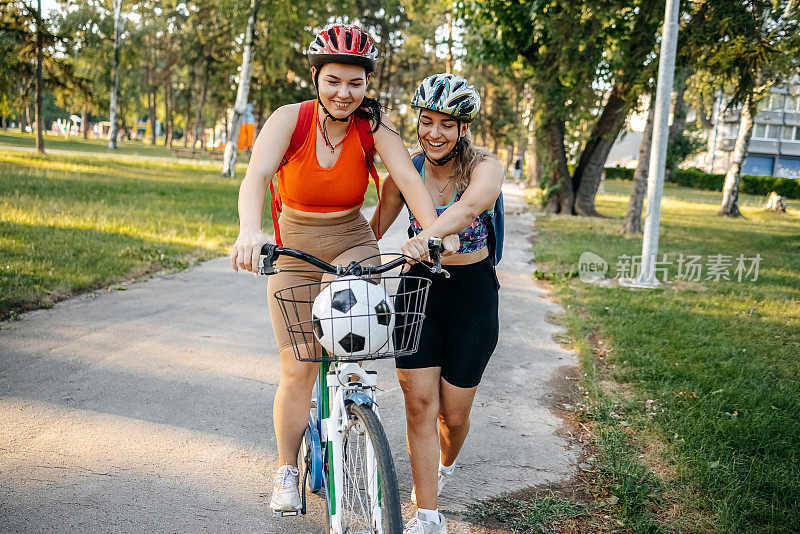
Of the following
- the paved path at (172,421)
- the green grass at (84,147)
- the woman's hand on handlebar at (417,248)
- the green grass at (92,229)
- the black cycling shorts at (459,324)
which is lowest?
the paved path at (172,421)

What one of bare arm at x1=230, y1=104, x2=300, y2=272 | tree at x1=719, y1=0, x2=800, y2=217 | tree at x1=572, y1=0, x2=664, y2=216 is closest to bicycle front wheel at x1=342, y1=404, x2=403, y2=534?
bare arm at x1=230, y1=104, x2=300, y2=272

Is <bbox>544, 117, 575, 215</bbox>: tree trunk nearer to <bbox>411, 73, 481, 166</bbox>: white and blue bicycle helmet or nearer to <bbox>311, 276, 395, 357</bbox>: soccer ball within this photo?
<bbox>411, 73, 481, 166</bbox>: white and blue bicycle helmet

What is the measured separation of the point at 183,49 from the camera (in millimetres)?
43438

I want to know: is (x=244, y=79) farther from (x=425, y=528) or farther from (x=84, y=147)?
(x=425, y=528)

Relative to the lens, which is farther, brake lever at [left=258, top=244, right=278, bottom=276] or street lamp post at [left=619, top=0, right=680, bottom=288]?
street lamp post at [left=619, top=0, right=680, bottom=288]

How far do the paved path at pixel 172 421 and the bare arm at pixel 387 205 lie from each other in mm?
1452

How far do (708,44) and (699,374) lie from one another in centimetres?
885

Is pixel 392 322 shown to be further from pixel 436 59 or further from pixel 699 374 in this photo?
pixel 436 59

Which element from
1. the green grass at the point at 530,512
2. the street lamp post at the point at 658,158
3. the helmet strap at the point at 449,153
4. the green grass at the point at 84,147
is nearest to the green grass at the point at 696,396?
the green grass at the point at 530,512

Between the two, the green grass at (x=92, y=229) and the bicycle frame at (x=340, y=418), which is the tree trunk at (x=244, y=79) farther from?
the bicycle frame at (x=340, y=418)

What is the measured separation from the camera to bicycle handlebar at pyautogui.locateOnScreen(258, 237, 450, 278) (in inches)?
91.9

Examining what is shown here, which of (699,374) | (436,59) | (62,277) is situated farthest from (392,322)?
(436,59)

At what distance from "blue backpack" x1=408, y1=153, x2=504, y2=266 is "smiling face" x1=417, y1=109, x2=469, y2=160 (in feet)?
0.33

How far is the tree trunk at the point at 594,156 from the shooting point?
17.3 m
